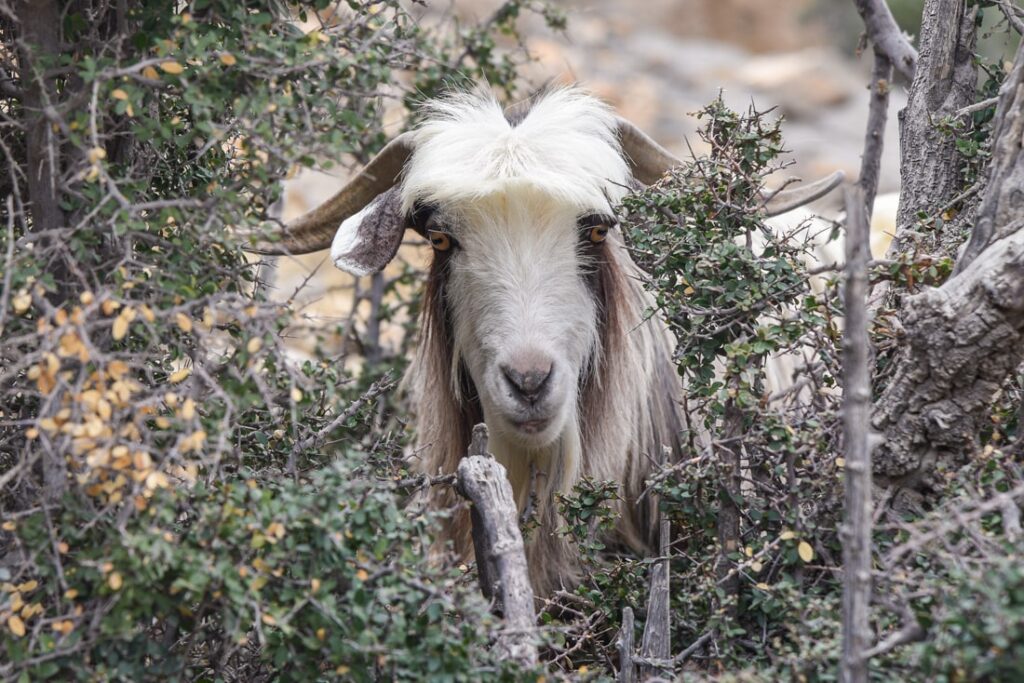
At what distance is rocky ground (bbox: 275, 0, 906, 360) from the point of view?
18.0m

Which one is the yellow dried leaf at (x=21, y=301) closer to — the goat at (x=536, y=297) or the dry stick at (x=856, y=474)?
the goat at (x=536, y=297)

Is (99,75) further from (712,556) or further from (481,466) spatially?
(712,556)

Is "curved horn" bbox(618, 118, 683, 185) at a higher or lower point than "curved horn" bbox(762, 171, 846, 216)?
higher

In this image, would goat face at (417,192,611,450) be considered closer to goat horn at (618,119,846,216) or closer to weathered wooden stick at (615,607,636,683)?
goat horn at (618,119,846,216)

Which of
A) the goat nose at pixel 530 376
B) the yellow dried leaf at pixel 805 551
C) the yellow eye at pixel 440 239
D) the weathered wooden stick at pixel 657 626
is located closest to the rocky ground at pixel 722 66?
the yellow eye at pixel 440 239

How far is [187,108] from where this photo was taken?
12.4 ft

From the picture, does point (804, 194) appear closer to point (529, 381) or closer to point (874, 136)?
point (874, 136)

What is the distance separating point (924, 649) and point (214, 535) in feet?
5.34

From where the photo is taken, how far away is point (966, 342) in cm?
321

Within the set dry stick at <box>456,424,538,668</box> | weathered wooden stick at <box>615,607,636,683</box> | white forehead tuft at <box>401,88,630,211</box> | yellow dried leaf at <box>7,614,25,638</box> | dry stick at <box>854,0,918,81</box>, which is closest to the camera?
yellow dried leaf at <box>7,614,25,638</box>

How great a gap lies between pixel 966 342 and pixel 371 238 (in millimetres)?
2309

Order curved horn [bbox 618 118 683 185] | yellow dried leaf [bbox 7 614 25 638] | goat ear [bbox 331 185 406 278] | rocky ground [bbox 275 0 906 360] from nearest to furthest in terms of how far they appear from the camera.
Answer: yellow dried leaf [bbox 7 614 25 638] < goat ear [bbox 331 185 406 278] < curved horn [bbox 618 118 683 185] < rocky ground [bbox 275 0 906 360]

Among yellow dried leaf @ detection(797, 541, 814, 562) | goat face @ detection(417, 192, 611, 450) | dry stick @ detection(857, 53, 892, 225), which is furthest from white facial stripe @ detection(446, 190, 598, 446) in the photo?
dry stick @ detection(857, 53, 892, 225)

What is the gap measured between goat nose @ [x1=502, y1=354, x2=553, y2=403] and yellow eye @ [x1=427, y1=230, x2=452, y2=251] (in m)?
0.71
